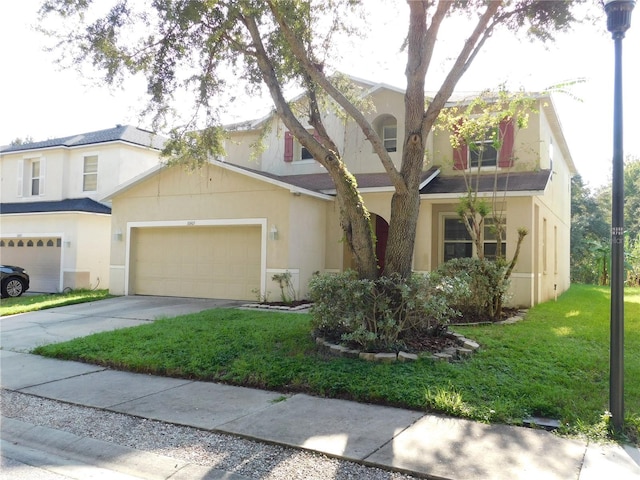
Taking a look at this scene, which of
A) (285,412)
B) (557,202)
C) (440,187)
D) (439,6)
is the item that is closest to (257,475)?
(285,412)

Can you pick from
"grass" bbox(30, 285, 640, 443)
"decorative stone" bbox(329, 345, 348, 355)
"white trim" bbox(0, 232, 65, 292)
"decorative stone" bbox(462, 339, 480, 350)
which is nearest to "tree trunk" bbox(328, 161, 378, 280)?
"decorative stone" bbox(329, 345, 348, 355)

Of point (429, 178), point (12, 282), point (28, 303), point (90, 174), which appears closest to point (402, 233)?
point (429, 178)

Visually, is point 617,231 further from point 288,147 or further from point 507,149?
point 288,147

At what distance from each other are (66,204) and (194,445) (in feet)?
60.5

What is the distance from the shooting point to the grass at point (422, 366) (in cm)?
548

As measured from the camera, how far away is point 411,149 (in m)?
8.20

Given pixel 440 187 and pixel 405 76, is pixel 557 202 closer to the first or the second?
pixel 440 187

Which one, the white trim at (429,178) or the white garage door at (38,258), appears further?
the white garage door at (38,258)

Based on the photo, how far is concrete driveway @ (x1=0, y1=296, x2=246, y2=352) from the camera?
10.2m

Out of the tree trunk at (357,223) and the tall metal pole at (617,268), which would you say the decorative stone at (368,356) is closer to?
the tree trunk at (357,223)

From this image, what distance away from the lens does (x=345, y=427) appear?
509cm

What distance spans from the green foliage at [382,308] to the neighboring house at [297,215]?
605cm

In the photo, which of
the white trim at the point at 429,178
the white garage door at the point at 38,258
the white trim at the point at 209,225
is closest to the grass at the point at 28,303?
the white trim at the point at 209,225

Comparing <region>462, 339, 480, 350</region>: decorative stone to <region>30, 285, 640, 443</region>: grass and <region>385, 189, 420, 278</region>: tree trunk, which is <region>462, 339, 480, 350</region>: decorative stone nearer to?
<region>30, 285, 640, 443</region>: grass
